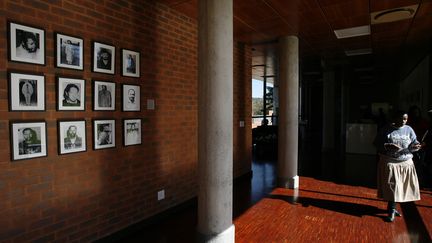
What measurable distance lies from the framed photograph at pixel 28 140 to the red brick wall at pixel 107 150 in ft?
0.18

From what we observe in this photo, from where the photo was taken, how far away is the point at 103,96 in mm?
3275

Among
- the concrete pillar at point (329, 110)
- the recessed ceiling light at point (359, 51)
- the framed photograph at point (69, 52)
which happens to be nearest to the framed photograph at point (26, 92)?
the framed photograph at point (69, 52)

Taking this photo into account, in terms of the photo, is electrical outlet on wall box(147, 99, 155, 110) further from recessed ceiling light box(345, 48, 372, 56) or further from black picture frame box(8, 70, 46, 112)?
recessed ceiling light box(345, 48, 372, 56)

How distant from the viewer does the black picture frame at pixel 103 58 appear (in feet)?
10.4

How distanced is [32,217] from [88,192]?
0.60 metres

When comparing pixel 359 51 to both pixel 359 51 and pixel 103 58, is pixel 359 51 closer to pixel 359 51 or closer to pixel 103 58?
pixel 359 51

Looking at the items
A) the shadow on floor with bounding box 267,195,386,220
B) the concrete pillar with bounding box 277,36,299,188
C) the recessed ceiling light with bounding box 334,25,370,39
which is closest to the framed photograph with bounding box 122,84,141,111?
the shadow on floor with bounding box 267,195,386,220

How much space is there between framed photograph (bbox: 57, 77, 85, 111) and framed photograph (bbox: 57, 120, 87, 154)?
16cm

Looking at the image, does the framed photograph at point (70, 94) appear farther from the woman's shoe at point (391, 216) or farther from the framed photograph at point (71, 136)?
the woman's shoe at point (391, 216)

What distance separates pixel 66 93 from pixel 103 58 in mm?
618

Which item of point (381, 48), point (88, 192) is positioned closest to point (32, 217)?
point (88, 192)

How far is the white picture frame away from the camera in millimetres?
3549

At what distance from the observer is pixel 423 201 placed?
489cm

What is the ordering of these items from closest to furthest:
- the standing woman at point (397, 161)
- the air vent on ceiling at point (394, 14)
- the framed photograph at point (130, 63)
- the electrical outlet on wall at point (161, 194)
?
the framed photograph at point (130, 63)
the standing woman at point (397, 161)
the electrical outlet on wall at point (161, 194)
the air vent on ceiling at point (394, 14)
